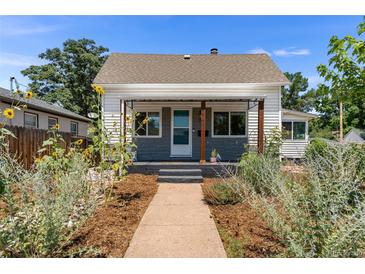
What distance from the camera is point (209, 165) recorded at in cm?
1037

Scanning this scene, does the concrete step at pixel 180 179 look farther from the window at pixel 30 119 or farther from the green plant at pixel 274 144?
the window at pixel 30 119

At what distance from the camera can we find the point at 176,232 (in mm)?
4441

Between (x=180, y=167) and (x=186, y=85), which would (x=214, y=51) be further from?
(x=180, y=167)

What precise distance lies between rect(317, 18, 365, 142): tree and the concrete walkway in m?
4.08

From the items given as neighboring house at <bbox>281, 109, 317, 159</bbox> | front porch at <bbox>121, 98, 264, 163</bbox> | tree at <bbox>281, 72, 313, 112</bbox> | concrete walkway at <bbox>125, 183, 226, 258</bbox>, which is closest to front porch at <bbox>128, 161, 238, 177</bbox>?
front porch at <bbox>121, 98, 264, 163</bbox>

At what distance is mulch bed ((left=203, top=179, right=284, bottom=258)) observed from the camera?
11.8ft

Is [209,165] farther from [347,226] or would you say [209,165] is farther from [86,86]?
[86,86]

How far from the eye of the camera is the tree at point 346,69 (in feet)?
18.9

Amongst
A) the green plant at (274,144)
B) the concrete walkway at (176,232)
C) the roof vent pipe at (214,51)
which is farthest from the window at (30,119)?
the green plant at (274,144)

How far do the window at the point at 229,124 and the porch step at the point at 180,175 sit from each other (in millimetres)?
3562

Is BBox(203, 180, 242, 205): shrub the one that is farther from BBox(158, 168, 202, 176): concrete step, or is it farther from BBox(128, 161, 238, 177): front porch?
BBox(128, 161, 238, 177): front porch

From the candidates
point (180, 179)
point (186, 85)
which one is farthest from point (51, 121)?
point (180, 179)

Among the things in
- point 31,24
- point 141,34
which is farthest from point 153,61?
point 31,24
